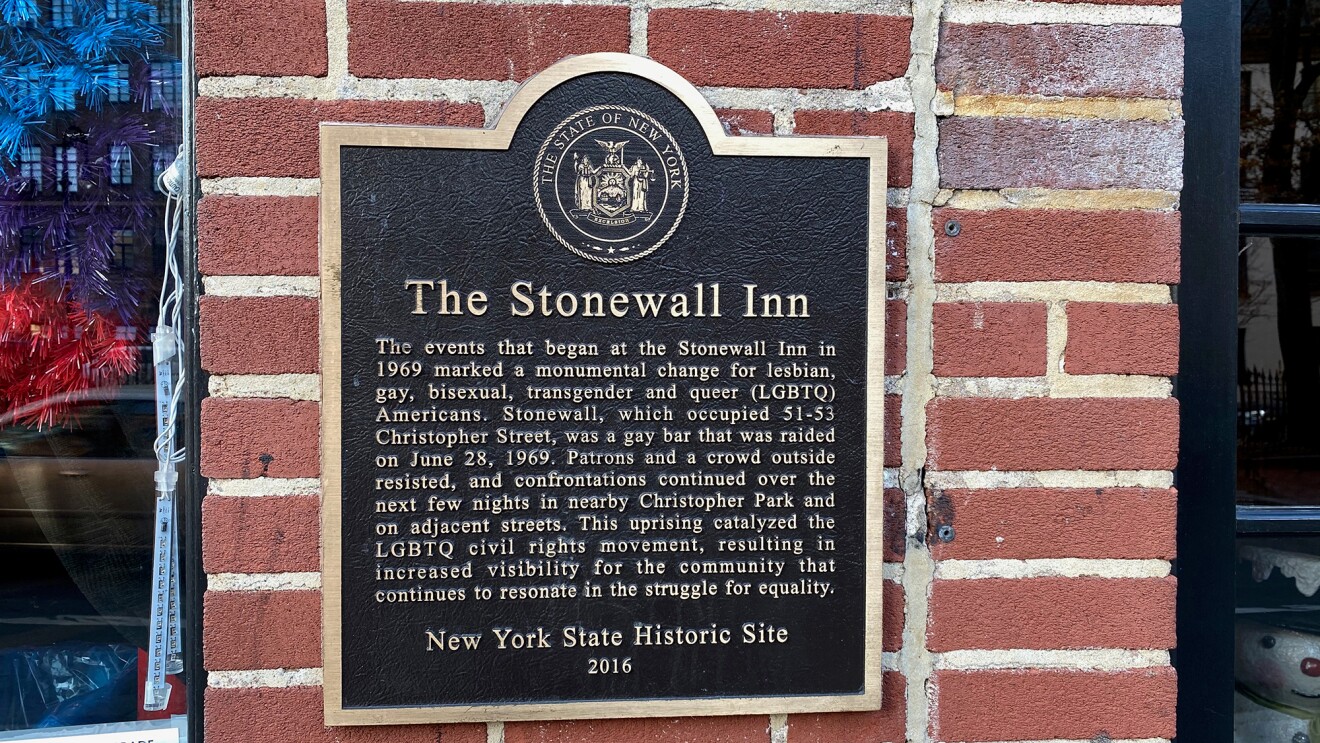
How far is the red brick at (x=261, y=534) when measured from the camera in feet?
5.25

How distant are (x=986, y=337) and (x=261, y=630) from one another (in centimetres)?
140

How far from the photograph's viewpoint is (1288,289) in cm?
196

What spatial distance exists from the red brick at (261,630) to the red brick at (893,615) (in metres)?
1.02

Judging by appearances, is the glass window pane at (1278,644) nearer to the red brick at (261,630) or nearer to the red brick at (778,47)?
the red brick at (778,47)

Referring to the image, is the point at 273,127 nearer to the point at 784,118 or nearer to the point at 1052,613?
the point at 784,118

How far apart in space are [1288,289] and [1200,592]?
669 mm

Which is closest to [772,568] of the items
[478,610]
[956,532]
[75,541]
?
[956,532]

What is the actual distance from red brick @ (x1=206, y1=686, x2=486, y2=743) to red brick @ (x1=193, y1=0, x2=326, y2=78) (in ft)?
3.53

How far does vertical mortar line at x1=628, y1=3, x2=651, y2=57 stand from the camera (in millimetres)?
1651

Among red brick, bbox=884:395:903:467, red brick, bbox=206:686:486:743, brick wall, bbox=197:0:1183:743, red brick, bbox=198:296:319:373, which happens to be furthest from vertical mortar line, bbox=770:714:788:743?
red brick, bbox=198:296:319:373

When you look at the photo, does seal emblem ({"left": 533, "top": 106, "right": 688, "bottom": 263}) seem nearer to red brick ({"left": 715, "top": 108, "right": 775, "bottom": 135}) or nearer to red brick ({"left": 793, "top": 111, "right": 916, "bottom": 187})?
red brick ({"left": 715, "top": 108, "right": 775, "bottom": 135})

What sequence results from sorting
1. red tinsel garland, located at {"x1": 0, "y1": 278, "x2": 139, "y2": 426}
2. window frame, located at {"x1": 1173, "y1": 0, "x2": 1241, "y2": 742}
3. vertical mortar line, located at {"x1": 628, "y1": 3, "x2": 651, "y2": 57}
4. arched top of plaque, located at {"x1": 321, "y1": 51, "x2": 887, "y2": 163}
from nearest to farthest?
arched top of plaque, located at {"x1": 321, "y1": 51, "x2": 887, "y2": 163} → vertical mortar line, located at {"x1": 628, "y1": 3, "x2": 651, "y2": 57} → window frame, located at {"x1": 1173, "y1": 0, "x2": 1241, "y2": 742} → red tinsel garland, located at {"x1": 0, "y1": 278, "x2": 139, "y2": 426}

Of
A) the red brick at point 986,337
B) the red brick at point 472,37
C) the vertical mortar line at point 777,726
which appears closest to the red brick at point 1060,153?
the red brick at point 986,337

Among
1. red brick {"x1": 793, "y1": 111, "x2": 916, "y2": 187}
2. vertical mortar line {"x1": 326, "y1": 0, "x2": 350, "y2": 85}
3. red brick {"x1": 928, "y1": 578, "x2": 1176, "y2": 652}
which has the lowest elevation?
red brick {"x1": 928, "y1": 578, "x2": 1176, "y2": 652}
